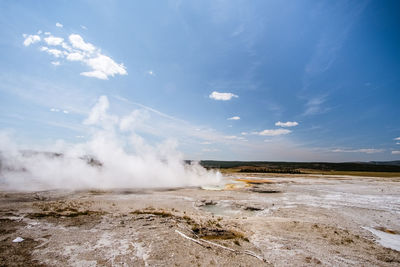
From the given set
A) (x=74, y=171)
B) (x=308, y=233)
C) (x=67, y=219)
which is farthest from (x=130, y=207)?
(x=74, y=171)

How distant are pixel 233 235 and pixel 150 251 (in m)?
4.46

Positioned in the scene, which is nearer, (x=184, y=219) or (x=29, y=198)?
(x=184, y=219)

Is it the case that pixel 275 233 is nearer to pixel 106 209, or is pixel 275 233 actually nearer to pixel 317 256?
pixel 317 256

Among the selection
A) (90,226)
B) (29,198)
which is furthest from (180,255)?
(29,198)

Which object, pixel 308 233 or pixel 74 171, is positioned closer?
pixel 308 233

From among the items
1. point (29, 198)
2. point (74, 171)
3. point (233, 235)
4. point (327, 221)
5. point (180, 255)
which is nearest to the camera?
point (180, 255)

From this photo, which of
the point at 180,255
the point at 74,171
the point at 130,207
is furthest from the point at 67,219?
the point at 74,171

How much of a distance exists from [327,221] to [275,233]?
535cm

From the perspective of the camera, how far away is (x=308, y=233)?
1045cm

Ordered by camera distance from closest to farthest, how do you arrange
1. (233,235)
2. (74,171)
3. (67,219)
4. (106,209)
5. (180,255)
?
(180,255), (233,235), (67,219), (106,209), (74,171)

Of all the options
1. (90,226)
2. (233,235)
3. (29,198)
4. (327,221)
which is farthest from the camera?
(29,198)

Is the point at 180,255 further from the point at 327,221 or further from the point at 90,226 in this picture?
the point at 327,221

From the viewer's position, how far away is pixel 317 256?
7789 millimetres

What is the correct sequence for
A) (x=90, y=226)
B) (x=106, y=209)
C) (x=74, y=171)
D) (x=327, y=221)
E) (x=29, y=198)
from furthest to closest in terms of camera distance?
(x=74, y=171) < (x=29, y=198) < (x=106, y=209) < (x=327, y=221) < (x=90, y=226)
